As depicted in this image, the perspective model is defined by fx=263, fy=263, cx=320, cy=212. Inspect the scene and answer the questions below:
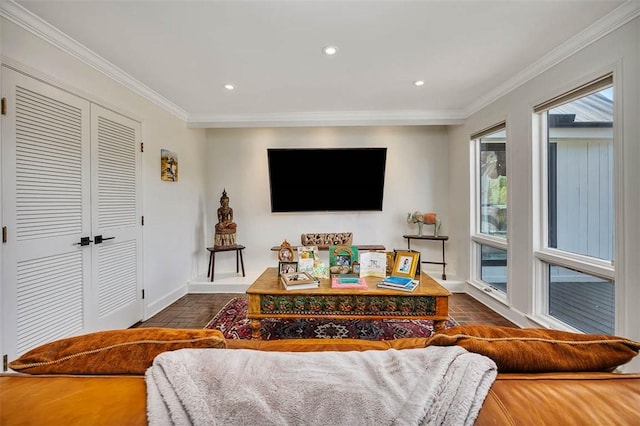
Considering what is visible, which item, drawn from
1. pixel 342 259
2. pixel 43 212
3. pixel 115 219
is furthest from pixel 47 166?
pixel 342 259

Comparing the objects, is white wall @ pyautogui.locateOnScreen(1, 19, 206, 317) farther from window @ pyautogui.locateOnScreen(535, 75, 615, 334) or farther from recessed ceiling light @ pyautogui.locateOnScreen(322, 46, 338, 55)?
window @ pyautogui.locateOnScreen(535, 75, 615, 334)

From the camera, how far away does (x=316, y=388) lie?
0.57 meters

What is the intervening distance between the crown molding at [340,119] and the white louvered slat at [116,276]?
2013 mm

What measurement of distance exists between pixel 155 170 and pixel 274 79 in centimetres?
173

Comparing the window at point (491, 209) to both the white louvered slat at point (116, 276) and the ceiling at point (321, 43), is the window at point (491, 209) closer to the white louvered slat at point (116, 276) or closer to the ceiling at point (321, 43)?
the ceiling at point (321, 43)

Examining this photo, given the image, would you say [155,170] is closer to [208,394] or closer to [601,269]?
[208,394]

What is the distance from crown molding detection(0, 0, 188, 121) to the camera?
1.68 metres

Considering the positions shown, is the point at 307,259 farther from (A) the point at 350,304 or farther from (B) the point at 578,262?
(B) the point at 578,262

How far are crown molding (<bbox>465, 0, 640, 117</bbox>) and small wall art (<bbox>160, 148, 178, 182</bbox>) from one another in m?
3.92

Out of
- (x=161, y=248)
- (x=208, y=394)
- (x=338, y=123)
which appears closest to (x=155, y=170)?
(x=161, y=248)

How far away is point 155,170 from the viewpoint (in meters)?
3.06

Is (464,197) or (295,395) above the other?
(464,197)

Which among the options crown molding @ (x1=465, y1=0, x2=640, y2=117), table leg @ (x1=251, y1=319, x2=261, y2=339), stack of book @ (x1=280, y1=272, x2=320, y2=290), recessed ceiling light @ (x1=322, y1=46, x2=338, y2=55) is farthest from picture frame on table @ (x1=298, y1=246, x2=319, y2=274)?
crown molding @ (x1=465, y1=0, x2=640, y2=117)

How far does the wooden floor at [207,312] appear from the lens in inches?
110
